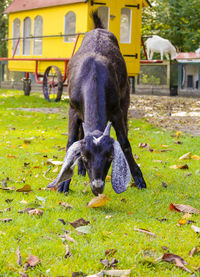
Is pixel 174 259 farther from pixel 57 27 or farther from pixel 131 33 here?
pixel 57 27

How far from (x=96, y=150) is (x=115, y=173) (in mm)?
266

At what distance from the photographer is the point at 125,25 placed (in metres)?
14.9

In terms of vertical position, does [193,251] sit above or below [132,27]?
below

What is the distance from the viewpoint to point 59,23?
51.3ft

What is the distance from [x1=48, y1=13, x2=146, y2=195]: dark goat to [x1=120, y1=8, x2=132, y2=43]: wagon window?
8.90 m

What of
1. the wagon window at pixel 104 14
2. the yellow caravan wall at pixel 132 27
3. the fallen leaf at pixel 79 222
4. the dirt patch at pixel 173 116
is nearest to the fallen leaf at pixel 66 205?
the fallen leaf at pixel 79 222

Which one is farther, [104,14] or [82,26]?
[82,26]

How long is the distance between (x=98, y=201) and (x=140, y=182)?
109 centimetres

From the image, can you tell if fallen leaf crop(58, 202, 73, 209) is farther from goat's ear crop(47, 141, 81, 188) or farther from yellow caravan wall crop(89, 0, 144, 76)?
yellow caravan wall crop(89, 0, 144, 76)

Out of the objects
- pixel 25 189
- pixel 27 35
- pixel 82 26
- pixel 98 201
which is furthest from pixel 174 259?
pixel 27 35

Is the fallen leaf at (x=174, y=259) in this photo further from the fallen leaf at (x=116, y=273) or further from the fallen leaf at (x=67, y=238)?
the fallen leaf at (x=67, y=238)

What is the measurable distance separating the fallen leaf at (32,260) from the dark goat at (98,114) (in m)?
1.07

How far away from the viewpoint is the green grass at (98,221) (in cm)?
301

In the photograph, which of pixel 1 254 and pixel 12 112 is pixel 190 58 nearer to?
pixel 12 112
